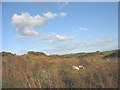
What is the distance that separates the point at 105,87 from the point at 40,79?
2173 millimetres

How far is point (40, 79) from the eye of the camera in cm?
854

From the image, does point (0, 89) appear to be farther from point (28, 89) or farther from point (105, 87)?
point (105, 87)

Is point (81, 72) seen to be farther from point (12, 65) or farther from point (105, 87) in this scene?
point (12, 65)

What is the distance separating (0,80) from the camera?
9.09m

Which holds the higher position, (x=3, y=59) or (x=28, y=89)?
(x=3, y=59)

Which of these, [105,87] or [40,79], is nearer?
[105,87]

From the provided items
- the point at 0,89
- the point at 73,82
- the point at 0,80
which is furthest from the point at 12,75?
the point at 73,82

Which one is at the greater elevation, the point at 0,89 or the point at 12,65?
the point at 12,65

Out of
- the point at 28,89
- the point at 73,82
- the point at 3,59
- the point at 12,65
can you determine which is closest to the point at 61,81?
the point at 73,82

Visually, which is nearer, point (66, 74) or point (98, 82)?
point (98, 82)

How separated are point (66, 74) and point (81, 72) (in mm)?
676

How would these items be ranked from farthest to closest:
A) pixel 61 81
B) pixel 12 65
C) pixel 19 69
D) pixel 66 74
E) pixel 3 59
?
1. pixel 3 59
2. pixel 12 65
3. pixel 19 69
4. pixel 66 74
5. pixel 61 81

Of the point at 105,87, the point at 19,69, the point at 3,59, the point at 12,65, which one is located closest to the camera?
the point at 105,87

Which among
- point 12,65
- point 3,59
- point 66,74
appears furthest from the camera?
point 3,59
